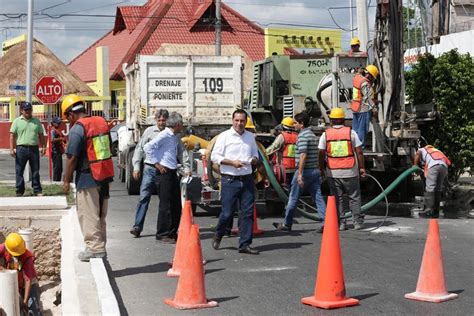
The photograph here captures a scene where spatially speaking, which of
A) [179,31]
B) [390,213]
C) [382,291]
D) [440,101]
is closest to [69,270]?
[382,291]

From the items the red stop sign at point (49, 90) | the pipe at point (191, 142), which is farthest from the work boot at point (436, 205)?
the red stop sign at point (49, 90)

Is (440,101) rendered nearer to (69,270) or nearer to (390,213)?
(390,213)

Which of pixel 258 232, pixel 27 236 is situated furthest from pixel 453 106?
pixel 27 236

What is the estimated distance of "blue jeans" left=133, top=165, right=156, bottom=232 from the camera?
1232cm

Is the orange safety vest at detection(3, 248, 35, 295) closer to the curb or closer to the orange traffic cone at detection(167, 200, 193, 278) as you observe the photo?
the curb

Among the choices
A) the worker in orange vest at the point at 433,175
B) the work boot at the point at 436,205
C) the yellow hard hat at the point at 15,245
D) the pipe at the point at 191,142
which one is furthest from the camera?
the pipe at the point at 191,142

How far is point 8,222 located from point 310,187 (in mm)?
5056

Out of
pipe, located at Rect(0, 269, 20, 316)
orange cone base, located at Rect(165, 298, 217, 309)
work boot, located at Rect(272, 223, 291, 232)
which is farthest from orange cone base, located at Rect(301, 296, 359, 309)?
work boot, located at Rect(272, 223, 291, 232)

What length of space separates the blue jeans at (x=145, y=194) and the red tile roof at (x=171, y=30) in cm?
3514

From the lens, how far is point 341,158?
12750 mm

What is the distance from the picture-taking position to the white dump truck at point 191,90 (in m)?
18.7

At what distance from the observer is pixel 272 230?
519 inches

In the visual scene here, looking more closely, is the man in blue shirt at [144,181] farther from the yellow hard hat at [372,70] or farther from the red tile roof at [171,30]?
the red tile roof at [171,30]

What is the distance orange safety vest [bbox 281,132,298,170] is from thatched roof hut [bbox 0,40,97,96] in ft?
123
